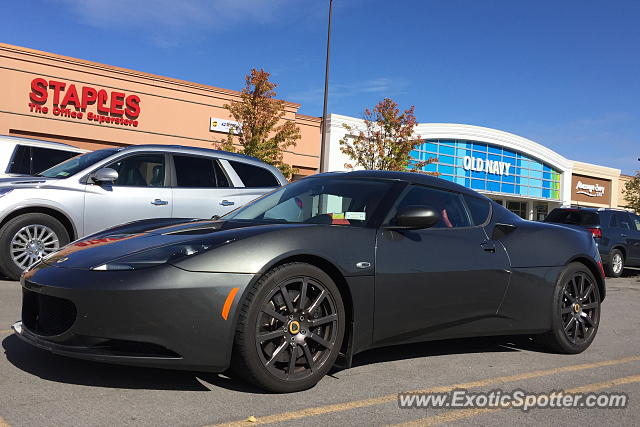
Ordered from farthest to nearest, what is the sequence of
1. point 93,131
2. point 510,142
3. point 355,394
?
point 510,142
point 93,131
point 355,394

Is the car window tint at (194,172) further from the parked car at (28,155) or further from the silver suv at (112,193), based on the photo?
the parked car at (28,155)

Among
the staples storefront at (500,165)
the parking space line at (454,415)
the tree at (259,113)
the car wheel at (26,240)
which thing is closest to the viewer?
the parking space line at (454,415)

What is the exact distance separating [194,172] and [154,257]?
4999 mm

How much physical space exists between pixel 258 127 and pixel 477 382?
18536 millimetres

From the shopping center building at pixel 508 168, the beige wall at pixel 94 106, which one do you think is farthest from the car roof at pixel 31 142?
the shopping center building at pixel 508 168

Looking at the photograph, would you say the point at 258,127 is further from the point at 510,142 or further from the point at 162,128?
the point at 510,142

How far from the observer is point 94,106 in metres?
23.6

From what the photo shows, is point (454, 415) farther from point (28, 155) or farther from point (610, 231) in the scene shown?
point (610, 231)

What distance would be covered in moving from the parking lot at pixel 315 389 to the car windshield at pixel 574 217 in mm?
10047

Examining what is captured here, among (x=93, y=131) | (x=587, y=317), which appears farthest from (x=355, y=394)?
(x=93, y=131)

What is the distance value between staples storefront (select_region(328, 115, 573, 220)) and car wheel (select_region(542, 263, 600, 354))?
26387 mm

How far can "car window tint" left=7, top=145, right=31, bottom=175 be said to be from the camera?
8.80 metres

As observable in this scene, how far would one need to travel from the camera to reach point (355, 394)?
3.46 m

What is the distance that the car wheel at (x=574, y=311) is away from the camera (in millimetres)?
4883
